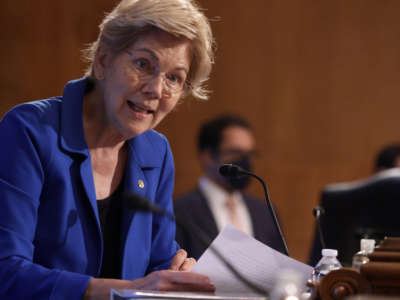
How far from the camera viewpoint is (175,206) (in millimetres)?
3502

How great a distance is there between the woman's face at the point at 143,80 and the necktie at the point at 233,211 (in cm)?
223

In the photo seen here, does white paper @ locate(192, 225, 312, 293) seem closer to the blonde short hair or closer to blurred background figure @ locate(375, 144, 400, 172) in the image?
the blonde short hair

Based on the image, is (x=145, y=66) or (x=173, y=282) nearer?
(x=173, y=282)

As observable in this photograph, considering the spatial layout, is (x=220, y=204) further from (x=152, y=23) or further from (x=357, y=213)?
(x=152, y=23)

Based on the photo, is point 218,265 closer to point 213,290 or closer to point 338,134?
point 213,290

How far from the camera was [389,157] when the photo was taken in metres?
4.32

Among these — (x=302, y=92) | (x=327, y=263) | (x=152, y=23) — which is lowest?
(x=302, y=92)

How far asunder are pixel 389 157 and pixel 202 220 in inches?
67.4

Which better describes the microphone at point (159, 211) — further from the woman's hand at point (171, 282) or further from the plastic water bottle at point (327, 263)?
the plastic water bottle at point (327, 263)

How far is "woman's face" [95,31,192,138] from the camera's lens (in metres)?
1.56

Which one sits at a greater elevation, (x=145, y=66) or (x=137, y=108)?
(x=145, y=66)

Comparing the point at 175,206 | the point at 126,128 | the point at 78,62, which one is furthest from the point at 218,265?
the point at 78,62

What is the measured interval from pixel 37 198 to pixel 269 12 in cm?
402

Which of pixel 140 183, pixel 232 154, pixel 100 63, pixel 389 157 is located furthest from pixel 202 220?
pixel 100 63
